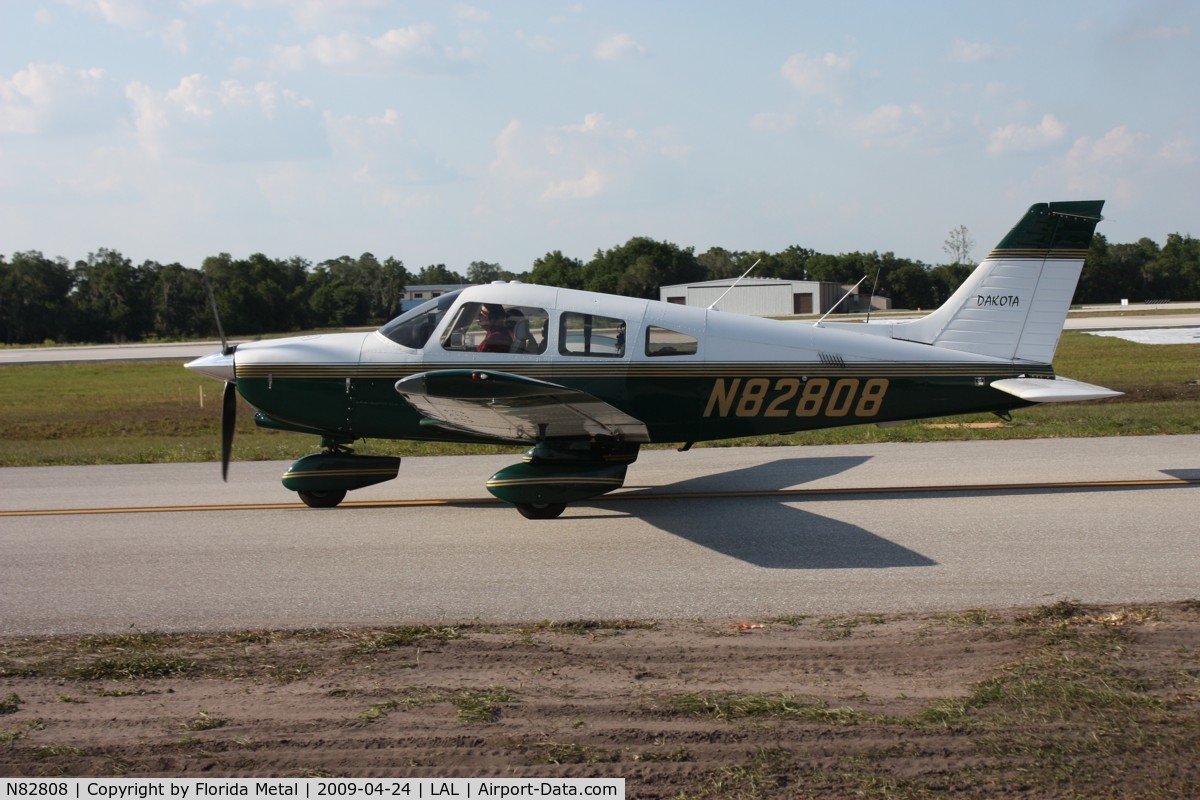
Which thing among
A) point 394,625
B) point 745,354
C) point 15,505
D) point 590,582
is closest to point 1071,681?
point 590,582

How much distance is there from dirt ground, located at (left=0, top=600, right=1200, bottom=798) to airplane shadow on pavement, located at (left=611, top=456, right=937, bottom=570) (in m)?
1.47

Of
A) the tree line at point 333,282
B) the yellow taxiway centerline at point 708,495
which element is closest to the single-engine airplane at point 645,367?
the yellow taxiway centerline at point 708,495

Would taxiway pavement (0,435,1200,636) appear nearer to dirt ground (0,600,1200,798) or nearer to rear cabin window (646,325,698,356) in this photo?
dirt ground (0,600,1200,798)

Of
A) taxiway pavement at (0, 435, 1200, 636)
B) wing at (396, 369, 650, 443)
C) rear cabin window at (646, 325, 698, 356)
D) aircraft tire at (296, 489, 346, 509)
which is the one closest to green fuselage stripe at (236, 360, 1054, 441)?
rear cabin window at (646, 325, 698, 356)

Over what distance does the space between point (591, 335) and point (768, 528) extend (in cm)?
244

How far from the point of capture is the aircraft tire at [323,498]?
974 cm

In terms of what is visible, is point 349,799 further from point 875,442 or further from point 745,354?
point 875,442

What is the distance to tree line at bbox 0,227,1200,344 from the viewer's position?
138 ft

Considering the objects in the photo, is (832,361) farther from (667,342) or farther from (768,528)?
(768,528)

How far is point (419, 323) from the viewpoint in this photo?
9375 millimetres

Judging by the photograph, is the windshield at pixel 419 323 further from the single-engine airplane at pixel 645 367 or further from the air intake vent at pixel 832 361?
the air intake vent at pixel 832 361

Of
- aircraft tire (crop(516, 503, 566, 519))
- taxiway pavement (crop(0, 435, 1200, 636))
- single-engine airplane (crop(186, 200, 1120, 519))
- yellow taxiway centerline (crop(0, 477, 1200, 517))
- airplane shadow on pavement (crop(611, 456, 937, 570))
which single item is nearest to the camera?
taxiway pavement (crop(0, 435, 1200, 636))

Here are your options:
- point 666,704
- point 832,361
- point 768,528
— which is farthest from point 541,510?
point 666,704

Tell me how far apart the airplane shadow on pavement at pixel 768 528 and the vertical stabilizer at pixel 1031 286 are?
2.30 m
